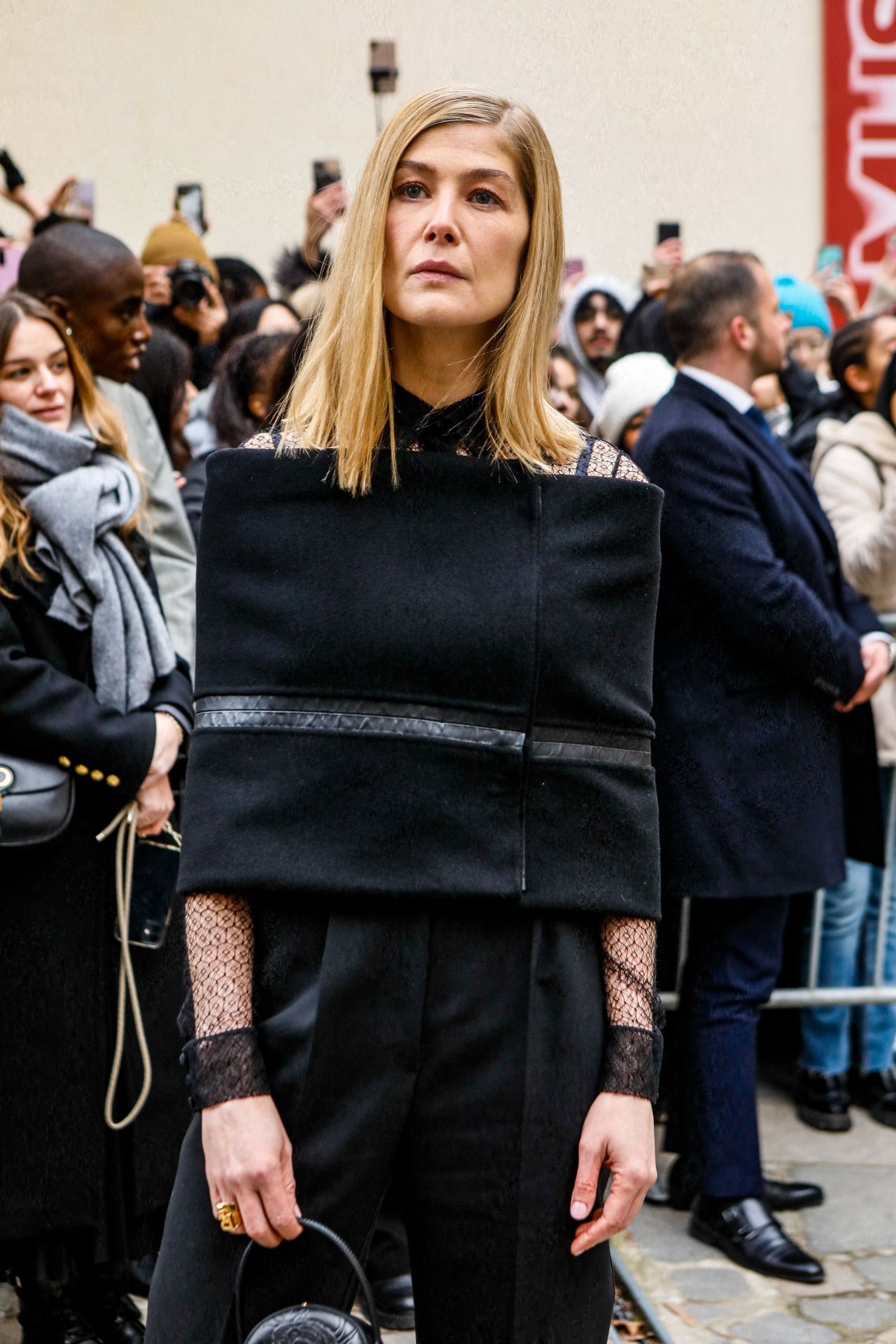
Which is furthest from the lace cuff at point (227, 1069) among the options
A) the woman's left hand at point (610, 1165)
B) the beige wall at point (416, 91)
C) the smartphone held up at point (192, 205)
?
the smartphone held up at point (192, 205)

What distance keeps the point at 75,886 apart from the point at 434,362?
5.05 ft

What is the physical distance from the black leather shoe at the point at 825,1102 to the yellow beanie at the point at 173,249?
3600 millimetres

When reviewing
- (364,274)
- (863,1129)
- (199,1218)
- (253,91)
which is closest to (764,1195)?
(863,1129)

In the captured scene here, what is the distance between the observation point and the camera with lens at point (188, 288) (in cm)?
564

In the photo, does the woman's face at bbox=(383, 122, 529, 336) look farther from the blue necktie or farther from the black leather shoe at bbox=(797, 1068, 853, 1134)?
the black leather shoe at bbox=(797, 1068, 853, 1134)

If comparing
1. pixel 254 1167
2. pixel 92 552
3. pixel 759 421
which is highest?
pixel 759 421

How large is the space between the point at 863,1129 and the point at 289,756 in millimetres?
3280

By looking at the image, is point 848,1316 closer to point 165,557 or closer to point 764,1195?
point 764,1195

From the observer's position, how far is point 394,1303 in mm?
3197

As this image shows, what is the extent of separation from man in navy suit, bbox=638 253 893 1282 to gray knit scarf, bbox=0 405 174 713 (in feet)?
4.12

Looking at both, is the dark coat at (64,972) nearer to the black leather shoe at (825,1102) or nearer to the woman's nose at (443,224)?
the woman's nose at (443,224)

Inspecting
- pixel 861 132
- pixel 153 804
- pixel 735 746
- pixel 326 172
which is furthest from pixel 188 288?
pixel 861 132

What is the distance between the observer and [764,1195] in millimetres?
3701

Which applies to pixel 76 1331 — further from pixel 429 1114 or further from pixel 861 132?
pixel 861 132
